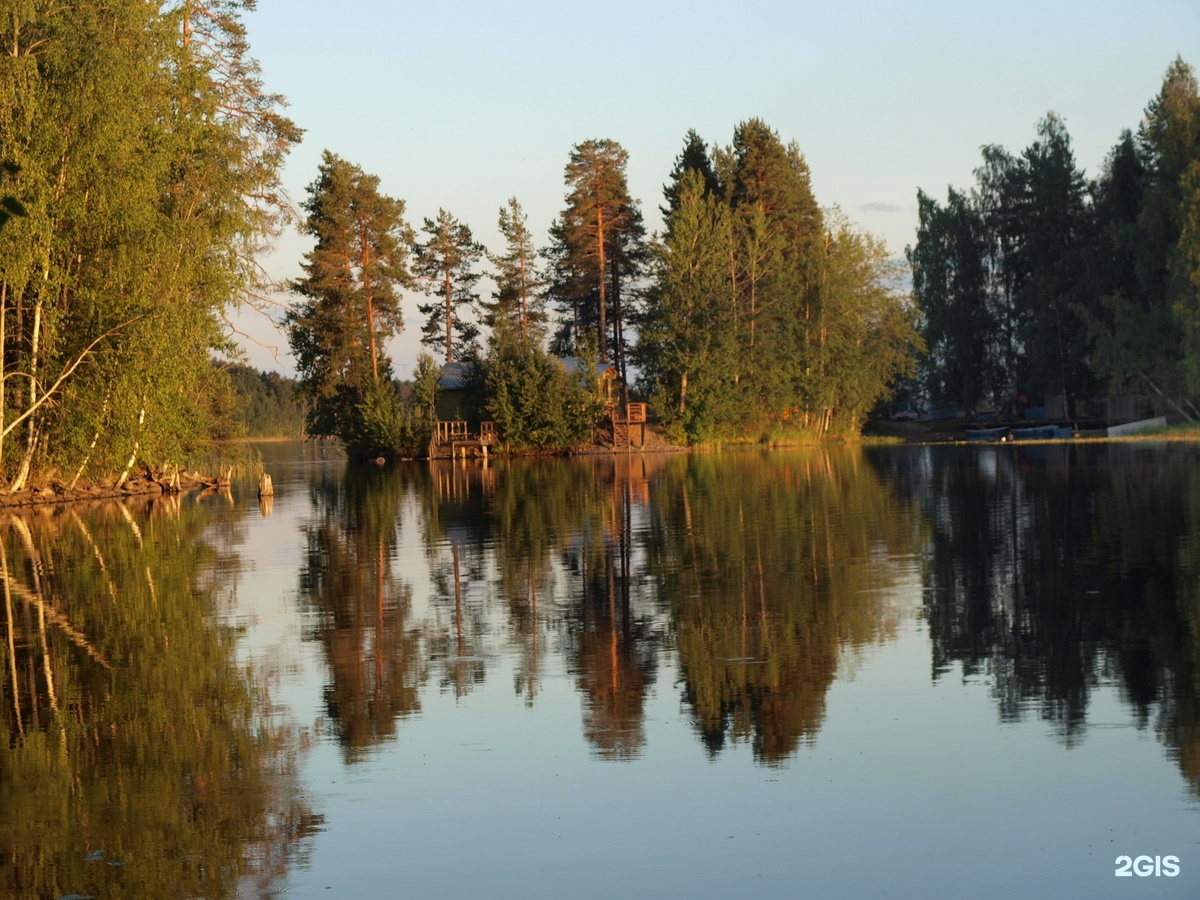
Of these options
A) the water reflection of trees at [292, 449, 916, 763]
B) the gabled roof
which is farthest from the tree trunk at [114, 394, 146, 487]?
the gabled roof

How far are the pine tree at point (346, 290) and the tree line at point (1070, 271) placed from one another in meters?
35.8

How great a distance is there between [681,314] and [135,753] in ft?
224

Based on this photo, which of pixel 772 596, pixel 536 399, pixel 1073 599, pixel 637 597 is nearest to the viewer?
pixel 1073 599

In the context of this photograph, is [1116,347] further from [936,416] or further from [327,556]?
[327,556]

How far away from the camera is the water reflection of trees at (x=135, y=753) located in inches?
268

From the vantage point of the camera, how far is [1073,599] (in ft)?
48.4

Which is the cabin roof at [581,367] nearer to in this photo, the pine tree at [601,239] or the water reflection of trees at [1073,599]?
the pine tree at [601,239]

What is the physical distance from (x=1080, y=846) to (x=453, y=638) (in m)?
7.83

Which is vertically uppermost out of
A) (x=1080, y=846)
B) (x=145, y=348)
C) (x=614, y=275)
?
(x=614, y=275)

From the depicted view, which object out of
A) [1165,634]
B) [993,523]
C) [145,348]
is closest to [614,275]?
[145,348]

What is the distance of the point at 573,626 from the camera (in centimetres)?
1404
